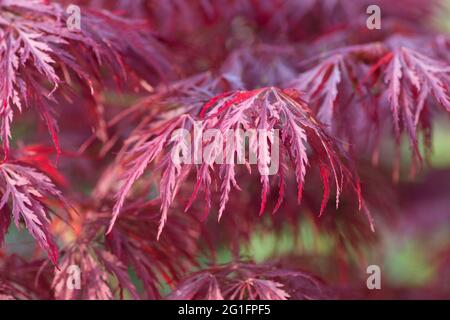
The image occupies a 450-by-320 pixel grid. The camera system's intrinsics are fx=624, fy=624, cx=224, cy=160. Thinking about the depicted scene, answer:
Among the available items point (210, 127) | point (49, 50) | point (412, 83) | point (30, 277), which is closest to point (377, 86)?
point (412, 83)

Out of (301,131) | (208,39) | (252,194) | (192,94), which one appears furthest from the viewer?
(208,39)

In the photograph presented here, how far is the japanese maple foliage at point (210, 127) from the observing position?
39.8 inches

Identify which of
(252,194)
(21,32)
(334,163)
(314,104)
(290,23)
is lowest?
(252,194)

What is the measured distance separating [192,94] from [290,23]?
56cm

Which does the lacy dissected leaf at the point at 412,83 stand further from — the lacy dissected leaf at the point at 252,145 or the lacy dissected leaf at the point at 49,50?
the lacy dissected leaf at the point at 49,50

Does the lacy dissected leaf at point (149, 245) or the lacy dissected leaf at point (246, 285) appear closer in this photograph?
the lacy dissected leaf at point (246, 285)

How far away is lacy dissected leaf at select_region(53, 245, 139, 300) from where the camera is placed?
3.75 ft

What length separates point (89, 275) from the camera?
116cm

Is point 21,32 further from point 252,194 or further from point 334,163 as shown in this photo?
point 252,194

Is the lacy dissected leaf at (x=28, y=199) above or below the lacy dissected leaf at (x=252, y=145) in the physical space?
below

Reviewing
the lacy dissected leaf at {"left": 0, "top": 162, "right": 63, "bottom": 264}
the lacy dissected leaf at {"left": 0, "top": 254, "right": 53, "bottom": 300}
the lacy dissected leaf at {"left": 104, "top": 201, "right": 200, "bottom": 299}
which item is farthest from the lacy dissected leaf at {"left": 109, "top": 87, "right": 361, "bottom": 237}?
the lacy dissected leaf at {"left": 0, "top": 254, "right": 53, "bottom": 300}

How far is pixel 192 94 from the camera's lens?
125 cm

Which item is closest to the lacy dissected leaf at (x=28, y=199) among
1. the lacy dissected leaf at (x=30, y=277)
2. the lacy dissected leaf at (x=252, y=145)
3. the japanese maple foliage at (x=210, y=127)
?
the japanese maple foliage at (x=210, y=127)
